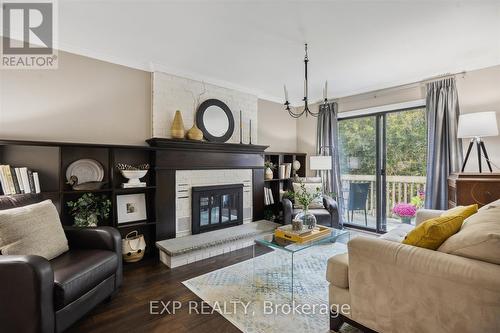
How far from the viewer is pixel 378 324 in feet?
4.94

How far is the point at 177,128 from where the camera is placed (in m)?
3.25

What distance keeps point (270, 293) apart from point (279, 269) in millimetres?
510

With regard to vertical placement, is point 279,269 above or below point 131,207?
below

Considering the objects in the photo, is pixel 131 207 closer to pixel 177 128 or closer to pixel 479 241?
pixel 177 128

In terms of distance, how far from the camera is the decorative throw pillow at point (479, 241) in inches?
48.1

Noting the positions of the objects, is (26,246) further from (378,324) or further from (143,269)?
(378,324)

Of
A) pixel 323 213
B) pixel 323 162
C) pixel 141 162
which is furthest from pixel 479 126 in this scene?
pixel 141 162

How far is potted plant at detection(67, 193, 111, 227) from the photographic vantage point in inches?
102

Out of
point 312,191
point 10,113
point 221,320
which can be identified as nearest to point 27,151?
point 10,113

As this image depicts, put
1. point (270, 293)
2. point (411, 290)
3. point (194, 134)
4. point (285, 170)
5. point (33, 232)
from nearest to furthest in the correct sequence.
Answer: point (411, 290)
point (33, 232)
point (270, 293)
point (194, 134)
point (285, 170)

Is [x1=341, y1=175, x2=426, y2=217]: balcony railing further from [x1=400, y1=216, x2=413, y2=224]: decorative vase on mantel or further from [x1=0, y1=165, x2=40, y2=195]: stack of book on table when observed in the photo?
[x1=0, y1=165, x2=40, y2=195]: stack of book on table

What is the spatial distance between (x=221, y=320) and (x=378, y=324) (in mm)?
1080

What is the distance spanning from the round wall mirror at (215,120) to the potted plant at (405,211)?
2841 mm

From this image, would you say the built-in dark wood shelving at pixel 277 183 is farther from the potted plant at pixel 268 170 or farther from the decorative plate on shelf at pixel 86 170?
the decorative plate on shelf at pixel 86 170
